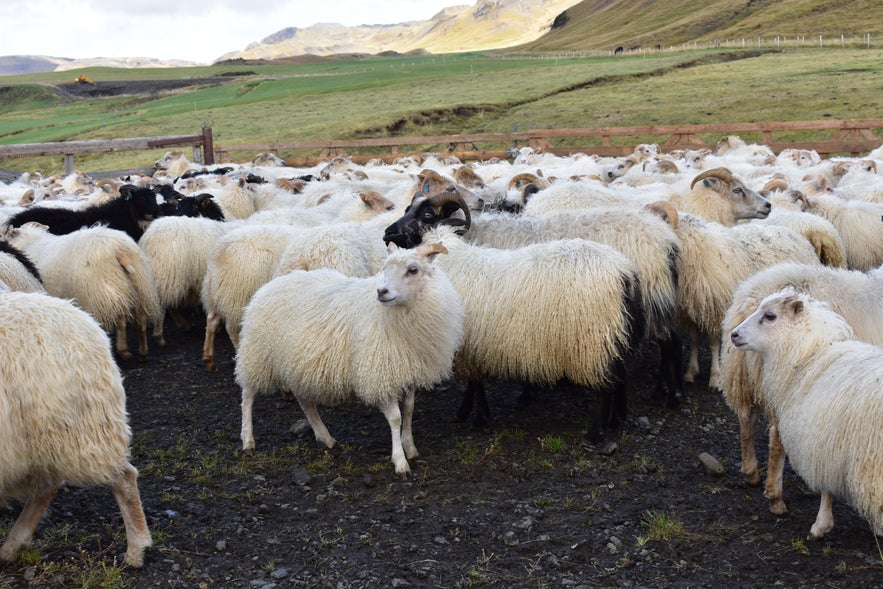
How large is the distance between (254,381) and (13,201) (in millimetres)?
10010

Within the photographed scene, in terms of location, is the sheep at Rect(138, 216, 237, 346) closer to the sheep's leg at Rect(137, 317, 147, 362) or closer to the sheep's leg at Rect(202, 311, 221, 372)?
the sheep's leg at Rect(137, 317, 147, 362)

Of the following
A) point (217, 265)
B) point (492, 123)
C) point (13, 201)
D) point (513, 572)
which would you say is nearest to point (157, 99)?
point (492, 123)

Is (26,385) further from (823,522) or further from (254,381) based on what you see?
(823,522)

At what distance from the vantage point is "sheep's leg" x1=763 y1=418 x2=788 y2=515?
5185 millimetres

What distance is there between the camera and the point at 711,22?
354ft

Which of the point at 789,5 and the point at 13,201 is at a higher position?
the point at 789,5

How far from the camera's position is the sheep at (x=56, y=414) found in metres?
4.37

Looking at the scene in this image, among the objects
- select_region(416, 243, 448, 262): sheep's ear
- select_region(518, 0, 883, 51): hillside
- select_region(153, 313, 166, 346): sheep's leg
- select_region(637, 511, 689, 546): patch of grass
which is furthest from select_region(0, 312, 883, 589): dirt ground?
select_region(518, 0, 883, 51): hillside

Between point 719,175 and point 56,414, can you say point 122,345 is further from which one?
point 719,175

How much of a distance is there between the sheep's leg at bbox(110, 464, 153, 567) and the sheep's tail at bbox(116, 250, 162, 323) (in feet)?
15.9

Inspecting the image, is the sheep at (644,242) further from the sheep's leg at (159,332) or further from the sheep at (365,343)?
the sheep's leg at (159,332)

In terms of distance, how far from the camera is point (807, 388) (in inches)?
189

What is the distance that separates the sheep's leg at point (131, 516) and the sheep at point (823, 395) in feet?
12.3

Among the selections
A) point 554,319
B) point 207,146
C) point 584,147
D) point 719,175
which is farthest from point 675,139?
point 554,319
